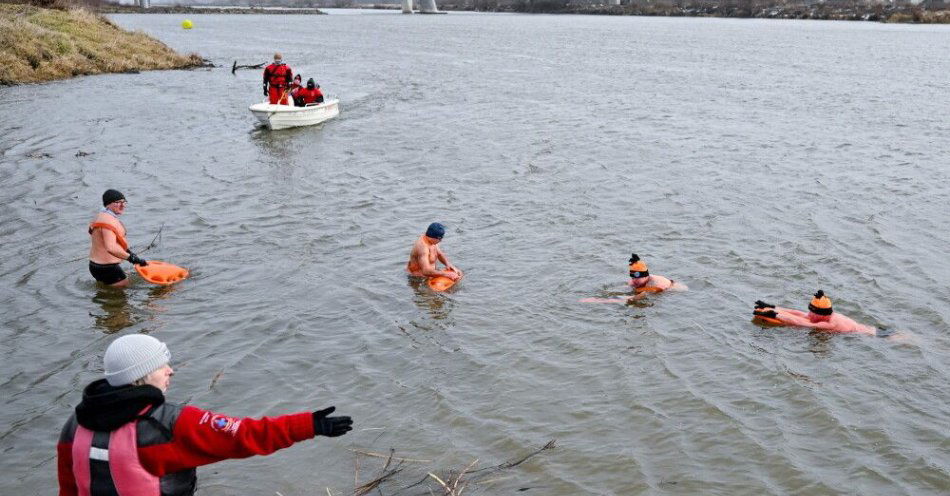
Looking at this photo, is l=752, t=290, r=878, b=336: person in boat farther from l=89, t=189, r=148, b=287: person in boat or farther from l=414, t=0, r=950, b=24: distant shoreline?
Result: l=414, t=0, r=950, b=24: distant shoreline

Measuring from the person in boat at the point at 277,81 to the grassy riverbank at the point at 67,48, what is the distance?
1547cm

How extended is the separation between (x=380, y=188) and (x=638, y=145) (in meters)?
9.77

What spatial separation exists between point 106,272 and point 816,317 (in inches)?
440

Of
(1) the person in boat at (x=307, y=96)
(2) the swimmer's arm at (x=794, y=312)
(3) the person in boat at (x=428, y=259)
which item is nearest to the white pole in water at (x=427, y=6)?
(1) the person in boat at (x=307, y=96)

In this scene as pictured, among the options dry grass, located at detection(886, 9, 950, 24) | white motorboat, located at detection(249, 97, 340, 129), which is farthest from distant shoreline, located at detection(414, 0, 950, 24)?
white motorboat, located at detection(249, 97, 340, 129)

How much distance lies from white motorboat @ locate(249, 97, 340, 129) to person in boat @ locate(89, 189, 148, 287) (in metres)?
14.3

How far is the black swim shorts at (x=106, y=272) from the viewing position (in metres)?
12.7

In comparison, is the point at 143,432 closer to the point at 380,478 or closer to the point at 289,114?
the point at 380,478

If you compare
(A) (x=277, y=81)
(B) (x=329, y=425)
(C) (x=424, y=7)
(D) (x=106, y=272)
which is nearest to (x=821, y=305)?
(B) (x=329, y=425)

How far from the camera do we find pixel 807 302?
43.3 ft

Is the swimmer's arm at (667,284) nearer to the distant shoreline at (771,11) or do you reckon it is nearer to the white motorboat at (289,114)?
the white motorboat at (289,114)

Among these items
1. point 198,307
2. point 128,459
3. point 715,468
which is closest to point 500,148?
point 198,307

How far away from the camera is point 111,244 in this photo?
1238 centimetres

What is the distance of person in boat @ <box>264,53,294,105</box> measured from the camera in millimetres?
26516
